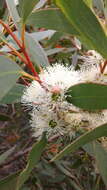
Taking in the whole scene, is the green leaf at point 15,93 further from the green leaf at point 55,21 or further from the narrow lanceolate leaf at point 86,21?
the narrow lanceolate leaf at point 86,21

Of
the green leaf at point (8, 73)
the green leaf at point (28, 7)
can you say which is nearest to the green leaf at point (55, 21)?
the green leaf at point (28, 7)

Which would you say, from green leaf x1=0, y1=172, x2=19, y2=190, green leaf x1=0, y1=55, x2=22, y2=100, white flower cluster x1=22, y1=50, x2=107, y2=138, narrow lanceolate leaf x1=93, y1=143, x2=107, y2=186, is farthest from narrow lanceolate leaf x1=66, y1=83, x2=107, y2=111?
green leaf x1=0, y1=172, x2=19, y2=190

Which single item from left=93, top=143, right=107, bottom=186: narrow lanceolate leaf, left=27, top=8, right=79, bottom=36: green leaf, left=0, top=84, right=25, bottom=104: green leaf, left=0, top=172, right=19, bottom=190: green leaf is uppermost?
left=27, top=8, right=79, bottom=36: green leaf

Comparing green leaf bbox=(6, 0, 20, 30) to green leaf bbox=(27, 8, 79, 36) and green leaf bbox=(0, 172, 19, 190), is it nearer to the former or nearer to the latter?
green leaf bbox=(27, 8, 79, 36)

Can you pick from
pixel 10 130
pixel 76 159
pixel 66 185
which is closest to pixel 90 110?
pixel 76 159

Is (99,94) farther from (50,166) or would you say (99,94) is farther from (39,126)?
(50,166)
